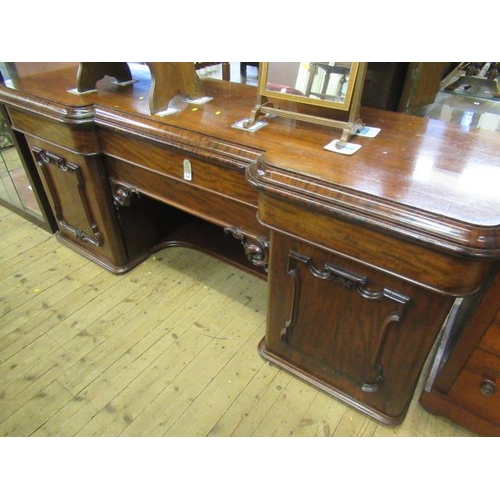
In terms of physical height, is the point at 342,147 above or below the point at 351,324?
above

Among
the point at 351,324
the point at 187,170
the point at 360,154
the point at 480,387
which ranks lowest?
the point at 480,387

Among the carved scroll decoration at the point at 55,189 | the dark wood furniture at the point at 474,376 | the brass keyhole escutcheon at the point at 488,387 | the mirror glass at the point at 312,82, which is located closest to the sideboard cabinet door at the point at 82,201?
the carved scroll decoration at the point at 55,189

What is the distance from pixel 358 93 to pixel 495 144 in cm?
43

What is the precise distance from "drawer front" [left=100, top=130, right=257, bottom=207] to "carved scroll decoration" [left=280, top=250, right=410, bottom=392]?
251 millimetres

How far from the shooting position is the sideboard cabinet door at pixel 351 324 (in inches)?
36.9

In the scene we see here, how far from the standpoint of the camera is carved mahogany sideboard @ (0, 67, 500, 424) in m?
0.81

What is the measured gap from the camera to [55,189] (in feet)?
5.82

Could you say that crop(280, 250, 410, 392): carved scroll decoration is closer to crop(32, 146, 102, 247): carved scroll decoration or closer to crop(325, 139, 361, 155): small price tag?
crop(325, 139, 361, 155): small price tag

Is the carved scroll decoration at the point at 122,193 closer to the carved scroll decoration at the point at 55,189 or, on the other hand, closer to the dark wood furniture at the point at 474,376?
the carved scroll decoration at the point at 55,189

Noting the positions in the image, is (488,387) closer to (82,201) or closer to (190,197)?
(190,197)

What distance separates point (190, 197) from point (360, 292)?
2.27ft

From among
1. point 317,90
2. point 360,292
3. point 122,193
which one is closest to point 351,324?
point 360,292

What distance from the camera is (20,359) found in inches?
57.2
